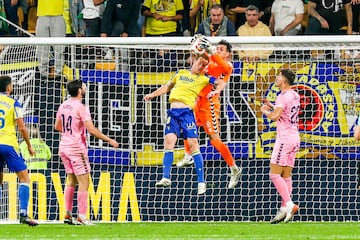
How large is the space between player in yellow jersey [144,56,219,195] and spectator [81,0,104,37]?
3.72 meters

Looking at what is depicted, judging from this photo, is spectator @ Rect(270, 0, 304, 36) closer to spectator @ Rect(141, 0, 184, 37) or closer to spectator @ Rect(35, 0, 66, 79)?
spectator @ Rect(141, 0, 184, 37)

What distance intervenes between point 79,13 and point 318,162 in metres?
5.52

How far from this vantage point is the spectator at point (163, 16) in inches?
891

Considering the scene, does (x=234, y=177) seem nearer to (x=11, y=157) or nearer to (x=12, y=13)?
(x=11, y=157)

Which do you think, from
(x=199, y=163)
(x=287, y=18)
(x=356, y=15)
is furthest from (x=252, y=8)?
(x=199, y=163)

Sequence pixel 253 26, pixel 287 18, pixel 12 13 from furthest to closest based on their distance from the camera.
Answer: pixel 12 13
pixel 287 18
pixel 253 26

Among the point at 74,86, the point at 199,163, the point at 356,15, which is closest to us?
the point at 74,86

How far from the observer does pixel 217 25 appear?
21.9 metres

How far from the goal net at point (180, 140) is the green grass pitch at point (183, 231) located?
2.62 metres

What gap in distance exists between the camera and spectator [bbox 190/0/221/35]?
903 inches

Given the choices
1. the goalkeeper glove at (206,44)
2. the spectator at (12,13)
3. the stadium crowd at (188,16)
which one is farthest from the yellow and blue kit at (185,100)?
the spectator at (12,13)

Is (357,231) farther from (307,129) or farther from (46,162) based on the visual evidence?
(46,162)

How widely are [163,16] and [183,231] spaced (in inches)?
276

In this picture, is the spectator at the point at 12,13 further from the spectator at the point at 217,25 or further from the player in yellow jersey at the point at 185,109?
the player in yellow jersey at the point at 185,109
